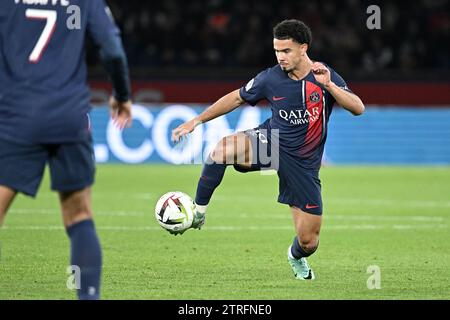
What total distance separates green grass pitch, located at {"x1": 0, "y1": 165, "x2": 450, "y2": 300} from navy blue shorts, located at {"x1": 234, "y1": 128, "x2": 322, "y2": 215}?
1.82 feet

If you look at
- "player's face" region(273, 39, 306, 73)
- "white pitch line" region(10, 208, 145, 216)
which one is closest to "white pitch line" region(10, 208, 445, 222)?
"white pitch line" region(10, 208, 145, 216)

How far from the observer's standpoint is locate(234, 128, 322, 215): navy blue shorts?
311 inches

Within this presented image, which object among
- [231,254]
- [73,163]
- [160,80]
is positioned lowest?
[231,254]

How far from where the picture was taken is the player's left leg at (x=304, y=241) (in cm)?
784


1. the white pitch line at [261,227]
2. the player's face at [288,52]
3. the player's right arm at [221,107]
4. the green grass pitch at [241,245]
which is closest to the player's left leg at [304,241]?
the green grass pitch at [241,245]

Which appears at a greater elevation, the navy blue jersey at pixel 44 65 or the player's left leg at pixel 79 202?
the navy blue jersey at pixel 44 65

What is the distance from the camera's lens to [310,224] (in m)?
7.87

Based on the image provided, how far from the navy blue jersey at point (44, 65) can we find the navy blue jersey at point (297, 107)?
258 centimetres

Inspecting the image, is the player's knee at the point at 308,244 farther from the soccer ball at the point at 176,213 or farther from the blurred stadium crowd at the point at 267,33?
the blurred stadium crowd at the point at 267,33
